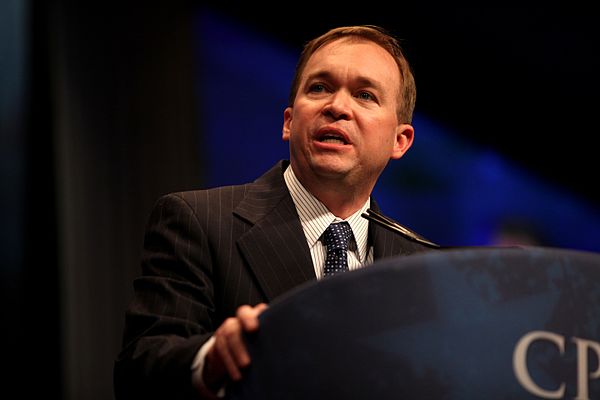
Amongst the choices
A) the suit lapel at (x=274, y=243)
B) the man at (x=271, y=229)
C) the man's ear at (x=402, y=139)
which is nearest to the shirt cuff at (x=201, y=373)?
the man at (x=271, y=229)

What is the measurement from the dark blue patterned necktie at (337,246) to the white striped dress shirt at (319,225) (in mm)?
10

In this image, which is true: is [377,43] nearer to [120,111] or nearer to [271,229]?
[271,229]

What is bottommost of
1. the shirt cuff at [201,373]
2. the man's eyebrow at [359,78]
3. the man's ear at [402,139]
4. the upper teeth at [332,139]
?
the shirt cuff at [201,373]

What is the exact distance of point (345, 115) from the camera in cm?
168

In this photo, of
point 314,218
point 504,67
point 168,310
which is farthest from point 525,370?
point 504,67

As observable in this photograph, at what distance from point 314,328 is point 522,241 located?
2768 mm

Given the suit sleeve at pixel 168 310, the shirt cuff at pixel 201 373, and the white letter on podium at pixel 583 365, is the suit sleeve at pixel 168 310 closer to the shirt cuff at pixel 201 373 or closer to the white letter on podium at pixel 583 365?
the shirt cuff at pixel 201 373

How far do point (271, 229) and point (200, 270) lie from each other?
0.16 metres

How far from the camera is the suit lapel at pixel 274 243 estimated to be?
1399 millimetres

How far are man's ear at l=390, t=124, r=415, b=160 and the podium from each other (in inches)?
39.8

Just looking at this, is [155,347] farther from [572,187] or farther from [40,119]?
[572,187]

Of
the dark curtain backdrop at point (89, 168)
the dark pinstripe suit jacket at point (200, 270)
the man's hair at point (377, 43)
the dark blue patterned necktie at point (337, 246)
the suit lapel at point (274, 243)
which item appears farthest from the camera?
the dark curtain backdrop at point (89, 168)

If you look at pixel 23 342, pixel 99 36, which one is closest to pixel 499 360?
pixel 23 342

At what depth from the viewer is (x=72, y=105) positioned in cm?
283
